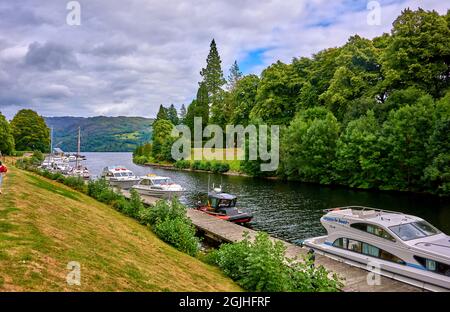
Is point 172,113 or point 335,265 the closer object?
point 335,265

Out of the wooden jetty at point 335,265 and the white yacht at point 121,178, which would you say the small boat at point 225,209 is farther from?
the white yacht at point 121,178

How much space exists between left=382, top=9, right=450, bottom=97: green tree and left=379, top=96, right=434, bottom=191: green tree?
406 inches

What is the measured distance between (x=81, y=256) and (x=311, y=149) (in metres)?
53.6

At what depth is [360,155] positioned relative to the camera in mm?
51625

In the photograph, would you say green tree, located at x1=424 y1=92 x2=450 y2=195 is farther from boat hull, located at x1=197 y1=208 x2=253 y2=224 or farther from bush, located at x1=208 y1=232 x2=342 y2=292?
bush, located at x1=208 y1=232 x2=342 y2=292

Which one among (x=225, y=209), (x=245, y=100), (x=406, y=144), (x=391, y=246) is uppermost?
(x=245, y=100)

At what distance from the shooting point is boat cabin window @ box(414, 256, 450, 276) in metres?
13.7

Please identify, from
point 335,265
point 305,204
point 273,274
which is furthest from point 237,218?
point 273,274

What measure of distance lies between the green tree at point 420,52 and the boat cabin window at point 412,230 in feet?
Answer: 152

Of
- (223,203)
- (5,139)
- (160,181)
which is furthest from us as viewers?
(5,139)

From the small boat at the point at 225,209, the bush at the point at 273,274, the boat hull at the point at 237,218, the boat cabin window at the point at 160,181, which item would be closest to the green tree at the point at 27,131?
the boat cabin window at the point at 160,181

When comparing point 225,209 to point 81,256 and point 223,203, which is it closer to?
point 223,203

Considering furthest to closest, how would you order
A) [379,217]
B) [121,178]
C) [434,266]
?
[121,178] < [379,217] < [434,266]

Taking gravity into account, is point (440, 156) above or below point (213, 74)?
below
